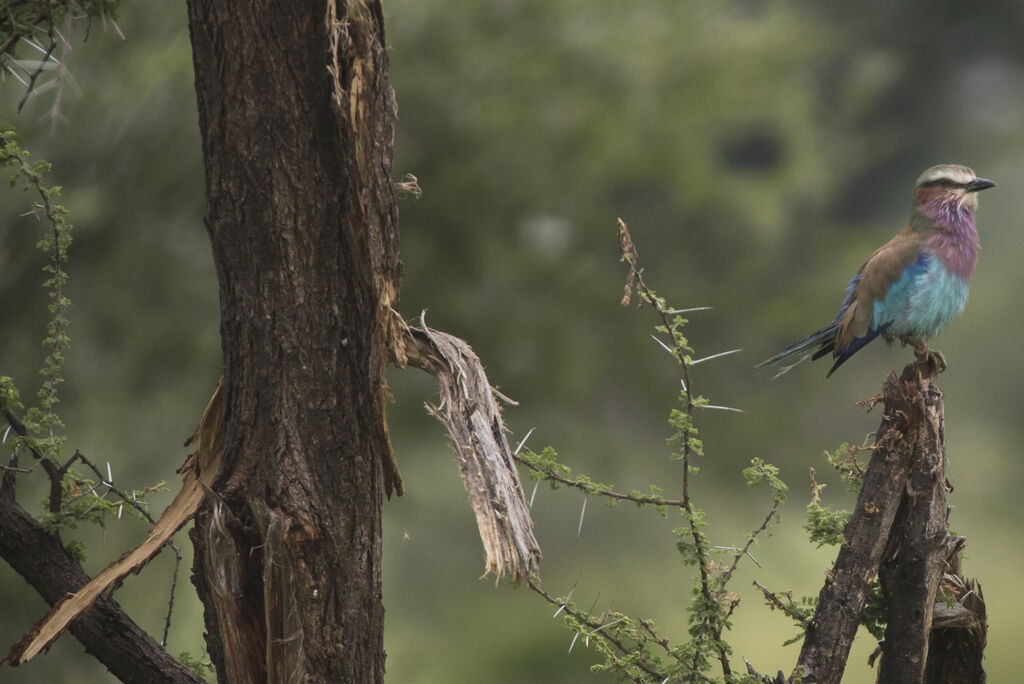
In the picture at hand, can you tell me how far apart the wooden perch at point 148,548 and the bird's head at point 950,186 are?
1.38m

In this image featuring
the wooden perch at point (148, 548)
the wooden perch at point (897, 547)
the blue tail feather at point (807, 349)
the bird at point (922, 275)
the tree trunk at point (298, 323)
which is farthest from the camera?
the blue tail feather at point (807, 349)

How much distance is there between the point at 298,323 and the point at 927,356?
116 cm

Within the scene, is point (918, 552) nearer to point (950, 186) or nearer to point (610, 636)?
point (610, 636)

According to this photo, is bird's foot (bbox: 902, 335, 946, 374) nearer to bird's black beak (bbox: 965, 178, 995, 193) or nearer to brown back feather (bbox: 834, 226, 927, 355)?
brown back feather (bbox: 834, 226, 927, 355)

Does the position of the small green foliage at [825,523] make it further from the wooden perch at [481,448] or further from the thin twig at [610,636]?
the wooden perch at [481,448]

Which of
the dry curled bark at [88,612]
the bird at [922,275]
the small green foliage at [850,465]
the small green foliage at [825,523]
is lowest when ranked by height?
the dry curled bark at [88,612]

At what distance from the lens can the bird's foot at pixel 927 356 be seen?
66.9 inches

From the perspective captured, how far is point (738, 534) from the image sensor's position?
3047 mm

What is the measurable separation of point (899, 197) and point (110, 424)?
8.47 feet

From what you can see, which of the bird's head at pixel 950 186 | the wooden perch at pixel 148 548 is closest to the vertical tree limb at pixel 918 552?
the bird's head at pixel 950 186

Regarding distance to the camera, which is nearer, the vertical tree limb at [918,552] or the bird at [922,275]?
the vertical tree limb at [918,552]

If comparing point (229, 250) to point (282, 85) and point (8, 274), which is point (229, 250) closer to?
point (282, 85)

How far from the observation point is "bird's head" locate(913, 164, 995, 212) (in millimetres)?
1862

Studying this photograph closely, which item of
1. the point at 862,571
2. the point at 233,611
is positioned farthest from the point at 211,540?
the point at 862,571
